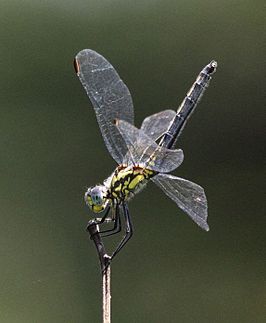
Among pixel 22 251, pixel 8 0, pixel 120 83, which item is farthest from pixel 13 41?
pixel 120 83

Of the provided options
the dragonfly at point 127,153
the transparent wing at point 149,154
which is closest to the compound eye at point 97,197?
the dragonfly at point 127,153

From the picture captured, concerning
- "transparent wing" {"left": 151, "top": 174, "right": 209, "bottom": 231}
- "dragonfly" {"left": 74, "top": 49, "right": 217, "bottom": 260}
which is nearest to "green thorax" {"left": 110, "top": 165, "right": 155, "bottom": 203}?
"dragonfly" {"left": 74, "top": 49, "right": 217, "bottom": 260}

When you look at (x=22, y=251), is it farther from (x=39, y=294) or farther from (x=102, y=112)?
(x=102, y=112)

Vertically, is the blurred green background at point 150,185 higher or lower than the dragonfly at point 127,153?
lower

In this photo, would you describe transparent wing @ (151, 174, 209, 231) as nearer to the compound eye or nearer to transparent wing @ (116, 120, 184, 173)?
transparent wing @ (116, 120, 184, 173)

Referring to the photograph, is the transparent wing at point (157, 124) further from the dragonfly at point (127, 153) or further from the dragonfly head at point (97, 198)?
the dragonfly head at point (97, 198)

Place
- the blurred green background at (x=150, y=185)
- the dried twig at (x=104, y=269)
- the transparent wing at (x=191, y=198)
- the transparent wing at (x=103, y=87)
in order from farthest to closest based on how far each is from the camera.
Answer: the blurred green background at (x=150, y=185)
the transparent wing at (x=103, y=87)
the transparent wing at (x=191, y=198)
the dried twig at (x=104, y=269)

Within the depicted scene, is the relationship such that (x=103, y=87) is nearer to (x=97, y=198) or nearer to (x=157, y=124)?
(x=157, y=124)

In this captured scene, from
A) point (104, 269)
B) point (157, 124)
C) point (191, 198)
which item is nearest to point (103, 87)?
point (157, 124)
